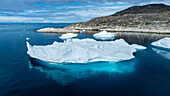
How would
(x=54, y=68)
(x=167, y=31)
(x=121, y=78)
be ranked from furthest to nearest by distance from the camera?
(x=167, y=31)
(x=54, y=68)
(x=121, y=78)

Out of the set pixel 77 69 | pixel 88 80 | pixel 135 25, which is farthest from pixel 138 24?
pixel 88 80

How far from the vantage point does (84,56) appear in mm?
15930

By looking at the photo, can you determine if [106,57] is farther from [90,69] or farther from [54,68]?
[54,68]

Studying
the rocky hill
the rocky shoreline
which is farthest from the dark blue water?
the rocky hill

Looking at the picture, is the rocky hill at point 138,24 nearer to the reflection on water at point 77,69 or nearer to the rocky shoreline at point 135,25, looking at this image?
the rocky shoreline at point 135,25

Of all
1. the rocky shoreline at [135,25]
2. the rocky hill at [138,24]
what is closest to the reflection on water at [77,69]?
the rocky shoreline at [135,25]

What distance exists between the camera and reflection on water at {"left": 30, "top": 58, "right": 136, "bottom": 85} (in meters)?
13.4

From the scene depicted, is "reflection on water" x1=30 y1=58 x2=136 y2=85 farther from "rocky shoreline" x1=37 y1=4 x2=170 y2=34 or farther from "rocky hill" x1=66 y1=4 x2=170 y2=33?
"rocky hill" x1=66 y1=4 x2=170 y2=33

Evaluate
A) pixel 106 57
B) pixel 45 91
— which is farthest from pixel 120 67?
pixel 45 91

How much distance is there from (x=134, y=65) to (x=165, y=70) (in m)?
3.42

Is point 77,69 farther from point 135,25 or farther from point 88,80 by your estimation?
point 135,25

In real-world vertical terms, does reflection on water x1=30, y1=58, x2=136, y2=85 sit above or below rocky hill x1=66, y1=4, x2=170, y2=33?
below

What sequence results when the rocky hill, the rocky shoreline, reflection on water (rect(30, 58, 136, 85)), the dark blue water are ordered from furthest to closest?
1. the rocky hill
2. the rocky shoreline
3. reflection on water (rect(30, 58, 136, 85))
4. the dark blue water

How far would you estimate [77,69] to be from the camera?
15.3 m
